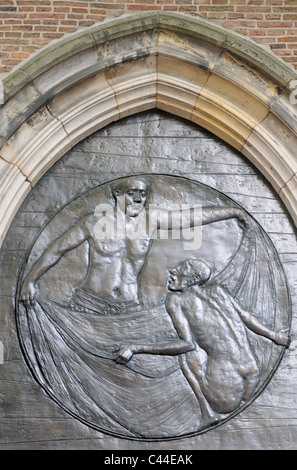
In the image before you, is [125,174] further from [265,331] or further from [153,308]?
[265,331]

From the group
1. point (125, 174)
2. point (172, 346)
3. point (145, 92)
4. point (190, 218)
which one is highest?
point (145, 92)

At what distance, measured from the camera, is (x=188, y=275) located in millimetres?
5457

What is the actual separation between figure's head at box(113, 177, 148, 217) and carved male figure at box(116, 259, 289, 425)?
56 centimetres

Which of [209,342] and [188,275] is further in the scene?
[188,275]

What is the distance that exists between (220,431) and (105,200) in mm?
1933

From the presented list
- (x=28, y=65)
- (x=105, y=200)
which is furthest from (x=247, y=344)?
(x=28, y=65)

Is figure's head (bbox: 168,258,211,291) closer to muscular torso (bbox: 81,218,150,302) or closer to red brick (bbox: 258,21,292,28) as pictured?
muscular torso (bbox: 81,218,150,302)

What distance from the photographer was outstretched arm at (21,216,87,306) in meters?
5.39

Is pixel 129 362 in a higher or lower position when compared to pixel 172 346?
lower

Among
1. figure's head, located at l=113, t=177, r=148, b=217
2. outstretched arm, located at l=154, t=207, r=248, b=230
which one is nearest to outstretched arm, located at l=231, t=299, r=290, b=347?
outstretched arm, located at l=154, t=207, r=248, b=230

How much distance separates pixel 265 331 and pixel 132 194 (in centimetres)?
145

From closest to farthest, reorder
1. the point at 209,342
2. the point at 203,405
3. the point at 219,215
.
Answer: the point at 203,405 → the point at 209,342 → the point at 219,215

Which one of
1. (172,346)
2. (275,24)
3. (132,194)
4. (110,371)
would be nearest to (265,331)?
(172,346)

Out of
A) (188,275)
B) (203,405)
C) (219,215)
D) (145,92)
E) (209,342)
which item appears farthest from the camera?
(145,92)
